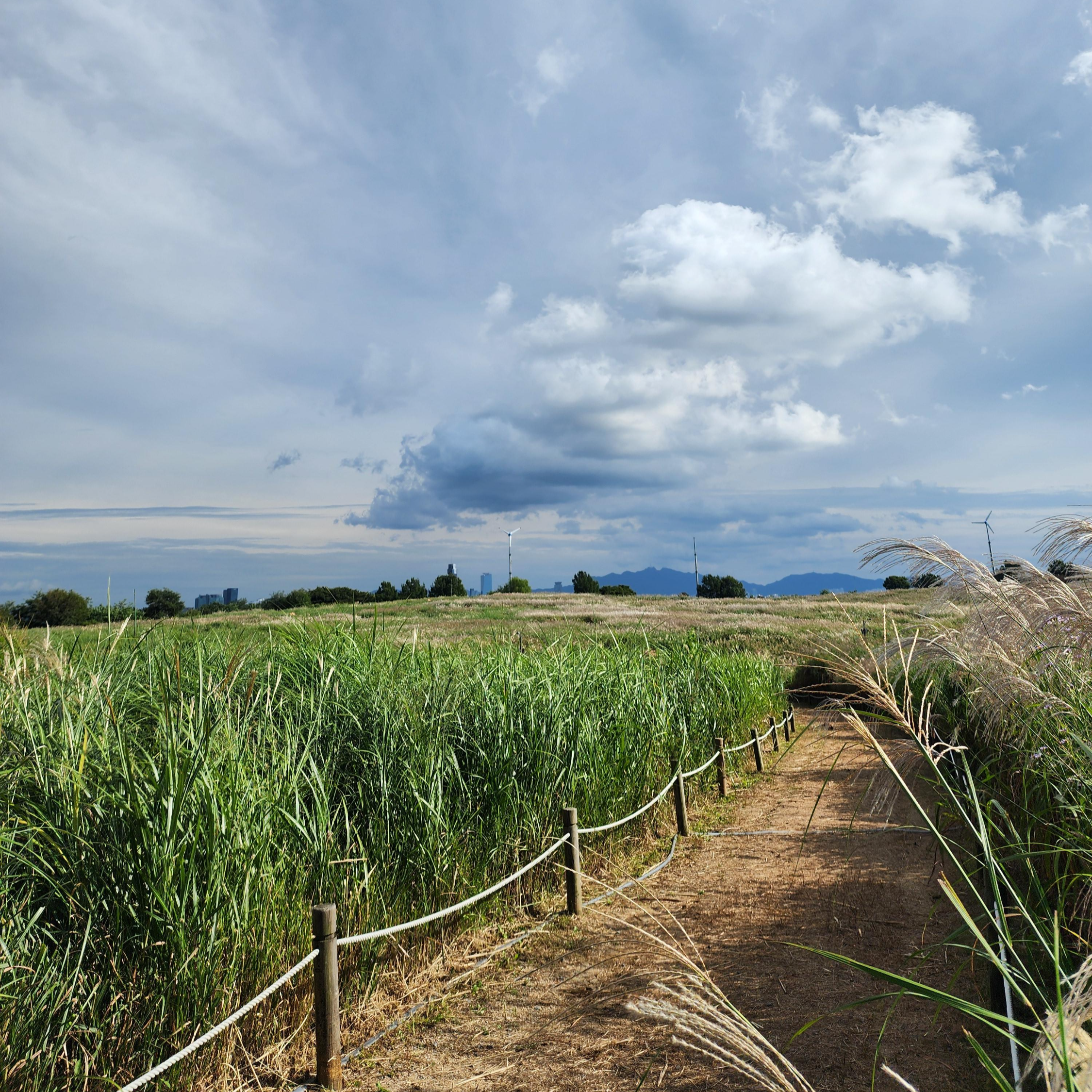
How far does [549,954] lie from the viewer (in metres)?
5.01

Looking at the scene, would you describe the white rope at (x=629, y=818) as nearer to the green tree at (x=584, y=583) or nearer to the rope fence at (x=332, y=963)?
the rope fence at (x=332, y=963)

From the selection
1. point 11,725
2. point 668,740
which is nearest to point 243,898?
point 11,725

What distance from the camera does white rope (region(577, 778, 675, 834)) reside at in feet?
18.7

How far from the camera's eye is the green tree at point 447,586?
53.0 metres

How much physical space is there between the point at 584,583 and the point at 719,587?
1060cm

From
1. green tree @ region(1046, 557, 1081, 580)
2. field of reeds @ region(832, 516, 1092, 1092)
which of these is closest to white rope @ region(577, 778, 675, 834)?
field of reeds @ region(832, 516, 1092, 1092)

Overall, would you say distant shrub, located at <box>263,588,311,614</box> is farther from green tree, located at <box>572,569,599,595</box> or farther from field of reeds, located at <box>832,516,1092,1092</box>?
field of reeds, located at <box>832,516,1092,1092</box>

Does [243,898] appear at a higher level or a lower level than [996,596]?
lower

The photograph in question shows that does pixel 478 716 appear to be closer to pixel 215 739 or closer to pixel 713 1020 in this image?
pixel 215 739

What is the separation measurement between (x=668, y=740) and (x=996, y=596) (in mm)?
4587

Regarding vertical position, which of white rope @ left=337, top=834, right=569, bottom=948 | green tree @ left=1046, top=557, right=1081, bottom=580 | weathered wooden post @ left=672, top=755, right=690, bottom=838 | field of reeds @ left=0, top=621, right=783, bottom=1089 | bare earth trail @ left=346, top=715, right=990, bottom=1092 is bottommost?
bare earth trail @ left=346, top=715, right=990, bottom=1092

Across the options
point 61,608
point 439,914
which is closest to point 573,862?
point 439,914

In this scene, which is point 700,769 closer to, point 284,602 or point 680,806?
point 680,806

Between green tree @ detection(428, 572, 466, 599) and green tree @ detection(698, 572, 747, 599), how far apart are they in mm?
18459
